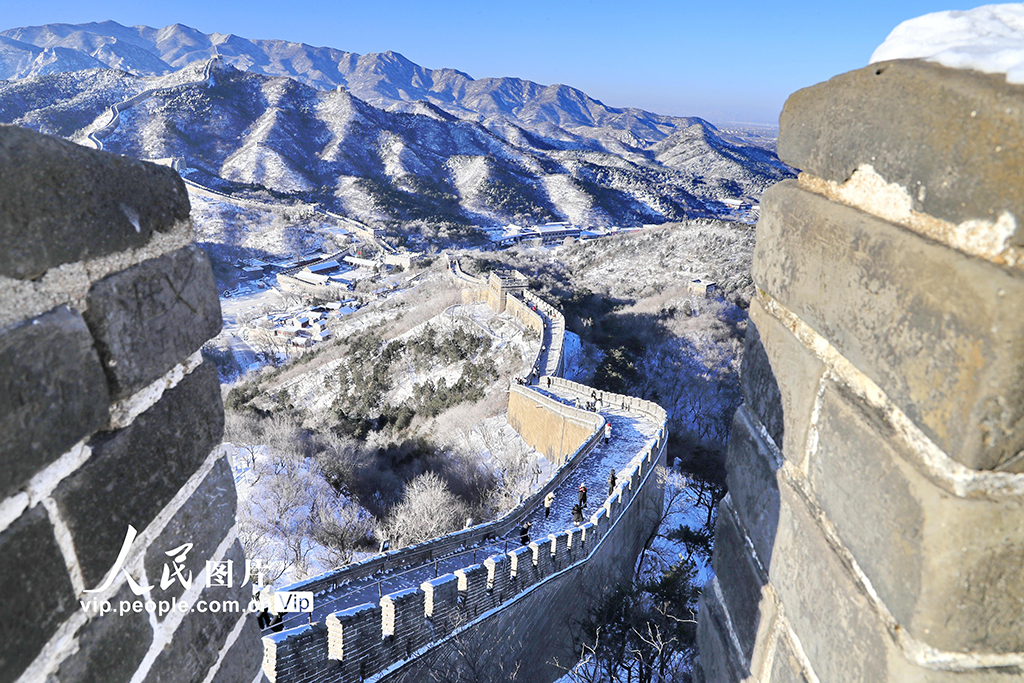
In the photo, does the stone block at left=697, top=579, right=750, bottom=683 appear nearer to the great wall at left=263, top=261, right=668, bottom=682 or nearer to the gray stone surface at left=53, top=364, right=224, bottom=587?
the gray stone surface at left=53, top=364, right=224, bottom=587

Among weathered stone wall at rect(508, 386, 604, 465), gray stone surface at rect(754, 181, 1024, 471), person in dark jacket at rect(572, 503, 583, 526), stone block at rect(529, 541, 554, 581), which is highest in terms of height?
gray stone surface at rect(754, 181, 1024, 471)

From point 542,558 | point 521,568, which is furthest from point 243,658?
point 542,558

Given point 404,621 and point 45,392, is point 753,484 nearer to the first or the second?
point 45,392

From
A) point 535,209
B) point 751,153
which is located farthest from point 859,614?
point 751,153

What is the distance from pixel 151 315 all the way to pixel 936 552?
5.11 ft

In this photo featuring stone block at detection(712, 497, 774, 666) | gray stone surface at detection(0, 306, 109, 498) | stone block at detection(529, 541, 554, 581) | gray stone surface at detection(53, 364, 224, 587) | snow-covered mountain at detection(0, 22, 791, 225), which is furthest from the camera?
snow-covered mountain at detection(0, 22, 791, 225)

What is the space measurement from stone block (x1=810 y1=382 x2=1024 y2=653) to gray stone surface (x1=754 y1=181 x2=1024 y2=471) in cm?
9

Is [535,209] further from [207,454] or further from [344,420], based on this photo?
[207,454]

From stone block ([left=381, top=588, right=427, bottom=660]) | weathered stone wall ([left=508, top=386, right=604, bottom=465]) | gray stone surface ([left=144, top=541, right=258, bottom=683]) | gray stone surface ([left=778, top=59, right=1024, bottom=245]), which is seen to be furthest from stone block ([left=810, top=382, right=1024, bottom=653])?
weathered stone wall ([left=508, top=386, right=604, bottom=465])

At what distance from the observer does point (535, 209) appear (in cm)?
8450

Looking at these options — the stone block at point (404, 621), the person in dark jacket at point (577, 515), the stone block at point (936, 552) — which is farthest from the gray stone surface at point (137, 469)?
the person in dark jacket at point (577, 515)

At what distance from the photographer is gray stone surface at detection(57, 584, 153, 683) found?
107 cm

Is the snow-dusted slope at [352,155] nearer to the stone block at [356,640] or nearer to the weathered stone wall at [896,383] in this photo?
the stone block at [356,640]

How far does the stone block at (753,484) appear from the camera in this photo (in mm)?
1528
